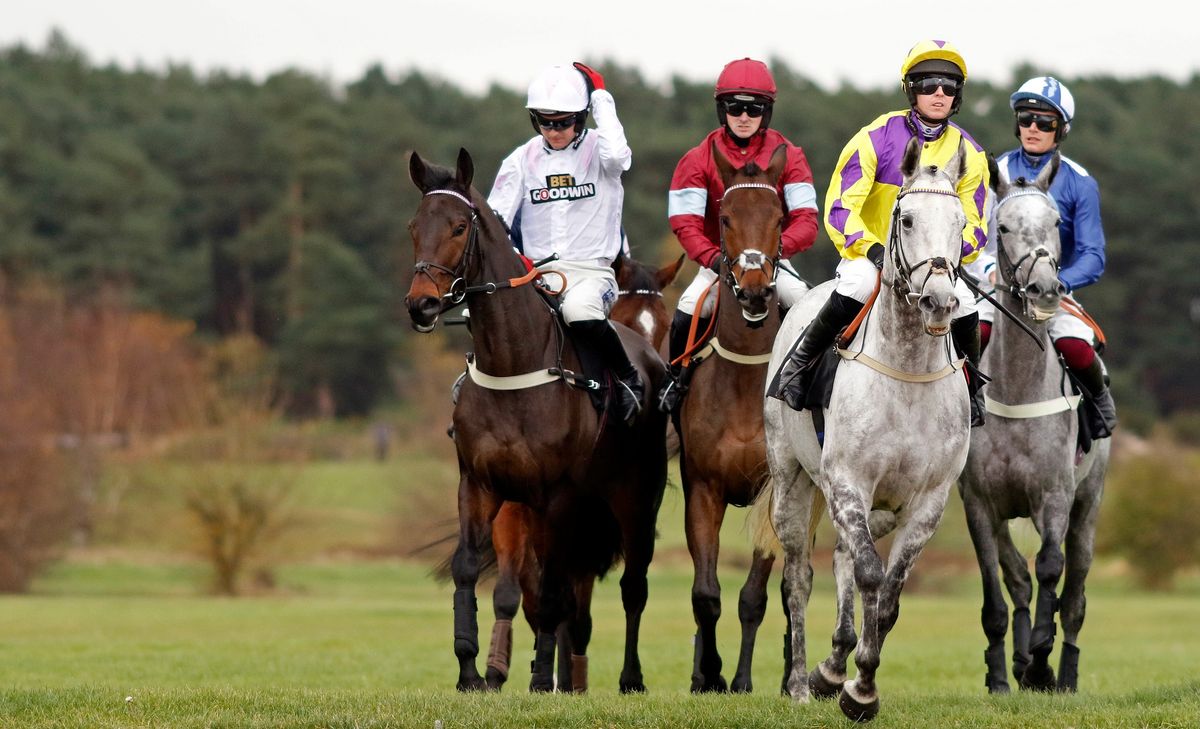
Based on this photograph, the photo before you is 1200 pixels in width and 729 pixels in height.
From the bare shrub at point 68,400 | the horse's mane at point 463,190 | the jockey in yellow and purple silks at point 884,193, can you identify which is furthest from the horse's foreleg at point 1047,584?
the bare shrub at point 68,400

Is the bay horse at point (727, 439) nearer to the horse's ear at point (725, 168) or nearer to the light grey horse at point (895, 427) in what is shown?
the horse's ear at point (725, 168)

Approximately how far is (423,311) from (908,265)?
2.73m

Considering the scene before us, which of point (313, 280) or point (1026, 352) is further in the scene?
point (313, 280)

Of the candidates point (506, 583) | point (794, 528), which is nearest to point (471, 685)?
point (506, 583)

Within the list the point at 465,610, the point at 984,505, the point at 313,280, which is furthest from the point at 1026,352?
the point at 313,280

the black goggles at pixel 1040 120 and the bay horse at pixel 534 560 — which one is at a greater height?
the black goggles at pixel 1040 120

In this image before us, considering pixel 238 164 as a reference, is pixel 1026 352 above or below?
below

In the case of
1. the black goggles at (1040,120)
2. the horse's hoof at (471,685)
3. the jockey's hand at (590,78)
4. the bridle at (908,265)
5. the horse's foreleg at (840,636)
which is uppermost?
the jockey's hand at (590,78)

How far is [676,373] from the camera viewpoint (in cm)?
1112

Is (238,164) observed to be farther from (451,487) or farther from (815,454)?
(815,454)

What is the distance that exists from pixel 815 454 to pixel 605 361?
190 cm

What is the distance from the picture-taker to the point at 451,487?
163ft

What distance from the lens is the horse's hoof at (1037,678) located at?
10617mm

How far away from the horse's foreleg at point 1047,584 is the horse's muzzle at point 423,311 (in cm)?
412
